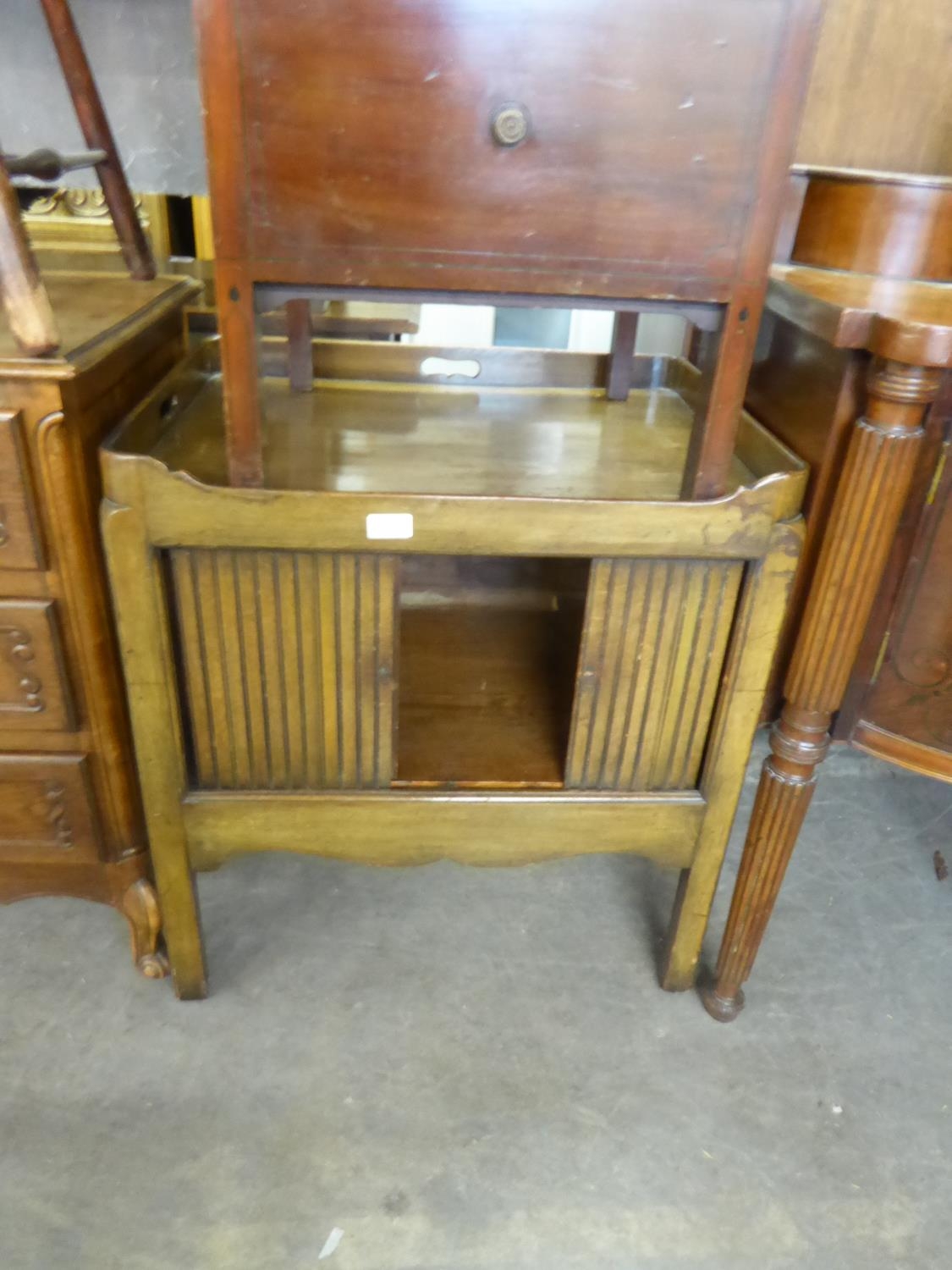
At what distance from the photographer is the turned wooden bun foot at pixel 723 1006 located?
50.9 inches

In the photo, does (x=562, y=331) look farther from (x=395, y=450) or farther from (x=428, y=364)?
(x=395, y=450)

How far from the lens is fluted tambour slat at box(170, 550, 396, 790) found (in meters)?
0.99

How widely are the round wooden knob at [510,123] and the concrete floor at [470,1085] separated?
42.2 inches

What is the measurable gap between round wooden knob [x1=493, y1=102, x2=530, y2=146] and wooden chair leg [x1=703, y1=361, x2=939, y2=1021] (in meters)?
0.40

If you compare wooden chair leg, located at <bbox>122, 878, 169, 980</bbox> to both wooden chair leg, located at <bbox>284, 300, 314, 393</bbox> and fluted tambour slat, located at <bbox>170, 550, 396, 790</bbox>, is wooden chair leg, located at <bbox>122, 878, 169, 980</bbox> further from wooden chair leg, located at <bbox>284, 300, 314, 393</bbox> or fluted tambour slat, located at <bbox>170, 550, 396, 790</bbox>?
wooden chair leg, located at <bbox>284, 300, 314, 393</bbox>

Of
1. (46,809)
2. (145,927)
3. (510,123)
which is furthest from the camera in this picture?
(145,927)

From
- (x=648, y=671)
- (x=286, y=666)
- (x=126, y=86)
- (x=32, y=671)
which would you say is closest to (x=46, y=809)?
(x=32, y=671)

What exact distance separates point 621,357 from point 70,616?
811 mm

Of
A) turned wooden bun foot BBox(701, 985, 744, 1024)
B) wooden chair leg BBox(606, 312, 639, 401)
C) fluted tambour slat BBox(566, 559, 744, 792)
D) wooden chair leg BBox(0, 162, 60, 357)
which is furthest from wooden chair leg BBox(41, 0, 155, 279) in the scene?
turned wooden bun foot BBox(701, 985, 744, 1024)

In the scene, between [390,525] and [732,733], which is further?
[732,733]

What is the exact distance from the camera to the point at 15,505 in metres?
0.95

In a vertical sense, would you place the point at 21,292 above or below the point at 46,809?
above

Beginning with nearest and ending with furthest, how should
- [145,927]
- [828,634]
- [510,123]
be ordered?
[510,123], [828,634], [145,927]

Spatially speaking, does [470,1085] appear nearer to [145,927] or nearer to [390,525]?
[145,927]
